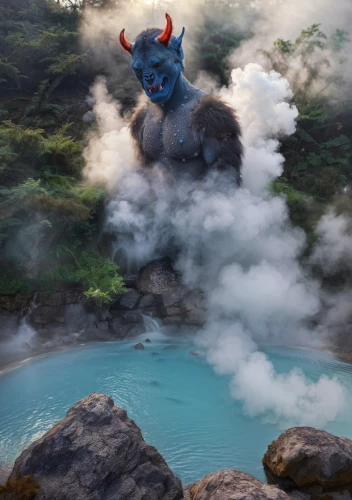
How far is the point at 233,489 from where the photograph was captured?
2.99 metres

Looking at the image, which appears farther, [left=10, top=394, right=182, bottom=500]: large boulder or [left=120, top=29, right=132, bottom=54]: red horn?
[left=120, top=29, right=132, bottom=54]: red horn

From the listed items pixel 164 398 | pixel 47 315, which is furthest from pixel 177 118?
pixel 164 398

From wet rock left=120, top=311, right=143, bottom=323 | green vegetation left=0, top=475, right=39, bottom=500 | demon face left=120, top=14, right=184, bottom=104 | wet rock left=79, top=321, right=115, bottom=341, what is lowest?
green vegetation left=0, top=475, right=39, bottom=500

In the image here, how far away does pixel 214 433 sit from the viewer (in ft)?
14.5

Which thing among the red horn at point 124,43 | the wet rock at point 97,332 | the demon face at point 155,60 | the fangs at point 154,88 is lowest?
the wet rock at point 97,332

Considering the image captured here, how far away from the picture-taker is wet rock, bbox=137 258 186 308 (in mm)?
7125

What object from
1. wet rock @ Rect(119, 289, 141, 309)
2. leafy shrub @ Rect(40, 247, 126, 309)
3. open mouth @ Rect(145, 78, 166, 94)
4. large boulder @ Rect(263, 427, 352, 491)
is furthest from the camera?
wet rock @ Rect(119, 289, 141, 309)

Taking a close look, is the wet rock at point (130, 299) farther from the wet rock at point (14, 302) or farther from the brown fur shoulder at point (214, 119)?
the brown fur shoulder at point (214, 119)

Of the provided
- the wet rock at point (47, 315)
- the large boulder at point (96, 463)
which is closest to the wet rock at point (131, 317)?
the wet rock at point (47, 315)

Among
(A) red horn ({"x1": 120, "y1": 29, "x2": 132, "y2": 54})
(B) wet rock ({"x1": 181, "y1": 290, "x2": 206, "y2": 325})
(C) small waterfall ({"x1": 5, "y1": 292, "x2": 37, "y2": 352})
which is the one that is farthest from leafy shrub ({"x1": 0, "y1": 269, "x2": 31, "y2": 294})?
(A) red horn ({"x1": 120, "y1": 29, "x2": 132, "y2": 54})

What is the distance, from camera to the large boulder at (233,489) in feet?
9.52

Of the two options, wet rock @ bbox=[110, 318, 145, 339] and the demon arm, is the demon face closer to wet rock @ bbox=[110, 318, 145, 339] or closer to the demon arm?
the demon arm

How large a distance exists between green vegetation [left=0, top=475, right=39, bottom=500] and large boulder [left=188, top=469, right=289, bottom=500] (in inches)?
43.2

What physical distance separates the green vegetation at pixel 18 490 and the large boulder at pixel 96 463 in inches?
3.0
